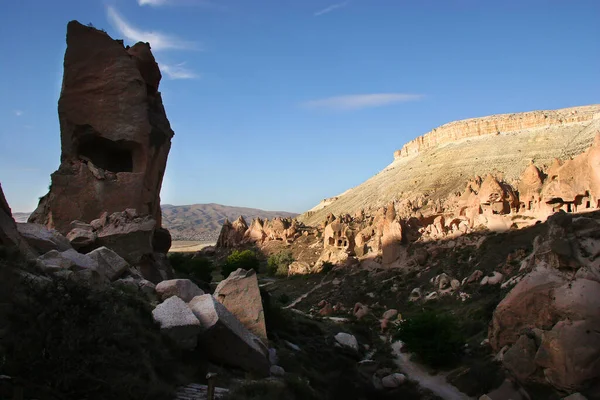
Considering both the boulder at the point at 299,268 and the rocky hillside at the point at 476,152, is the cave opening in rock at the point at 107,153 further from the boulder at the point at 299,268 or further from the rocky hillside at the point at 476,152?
the rocky hillside at the point at 476,152

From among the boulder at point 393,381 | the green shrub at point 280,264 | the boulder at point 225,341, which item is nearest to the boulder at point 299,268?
the green shrub at point 280,264

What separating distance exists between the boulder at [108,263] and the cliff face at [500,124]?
310 feet

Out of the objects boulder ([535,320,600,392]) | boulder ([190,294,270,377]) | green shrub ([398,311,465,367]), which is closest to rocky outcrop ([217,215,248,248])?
green shrub ([398,311,465,367])

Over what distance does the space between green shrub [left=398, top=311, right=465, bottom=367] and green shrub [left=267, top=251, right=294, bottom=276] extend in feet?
88.9

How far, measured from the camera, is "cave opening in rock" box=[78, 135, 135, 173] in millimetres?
22125

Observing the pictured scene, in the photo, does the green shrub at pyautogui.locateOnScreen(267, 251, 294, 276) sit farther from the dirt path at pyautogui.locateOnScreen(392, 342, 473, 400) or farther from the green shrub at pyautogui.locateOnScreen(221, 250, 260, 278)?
the dirt path at pyautogui.locateOnScreen(392, 342, 473, 400)

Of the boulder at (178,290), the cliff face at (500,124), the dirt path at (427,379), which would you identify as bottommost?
the dirt path at (427,379)

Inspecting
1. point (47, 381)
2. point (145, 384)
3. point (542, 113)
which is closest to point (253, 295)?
point (145, 384)

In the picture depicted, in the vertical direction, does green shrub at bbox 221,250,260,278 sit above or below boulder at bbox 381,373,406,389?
above

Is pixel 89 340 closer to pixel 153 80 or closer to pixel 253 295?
pixel 253 295

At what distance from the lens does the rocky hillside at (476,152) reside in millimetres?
74250

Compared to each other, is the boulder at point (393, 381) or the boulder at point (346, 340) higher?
the boulder at point (346, 340)

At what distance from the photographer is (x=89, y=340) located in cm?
680

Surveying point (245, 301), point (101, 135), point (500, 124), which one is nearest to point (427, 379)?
point (245, 301)
